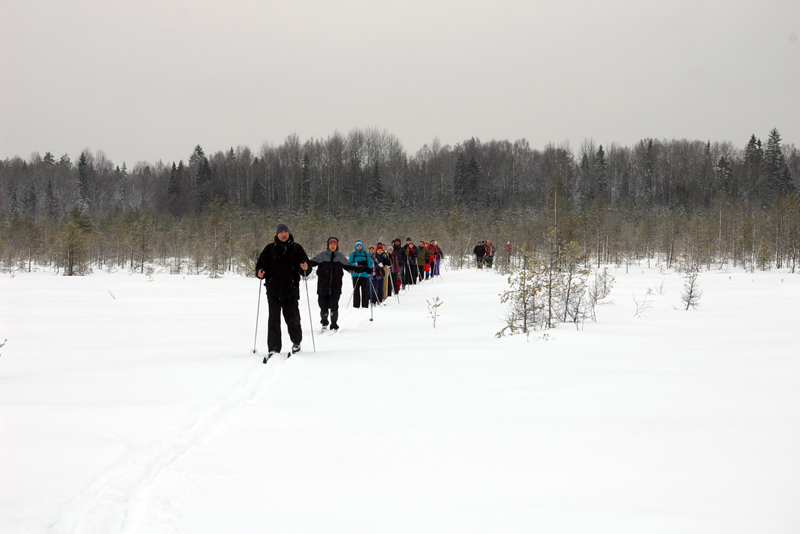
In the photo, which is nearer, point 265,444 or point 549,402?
point 265,444

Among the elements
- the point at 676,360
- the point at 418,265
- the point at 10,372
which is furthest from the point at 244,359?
the point at 418,265

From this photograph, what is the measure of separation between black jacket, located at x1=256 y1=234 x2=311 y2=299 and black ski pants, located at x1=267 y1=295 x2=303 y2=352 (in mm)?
77

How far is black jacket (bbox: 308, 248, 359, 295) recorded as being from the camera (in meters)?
10.2

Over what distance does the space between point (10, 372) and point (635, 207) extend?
2388 inches

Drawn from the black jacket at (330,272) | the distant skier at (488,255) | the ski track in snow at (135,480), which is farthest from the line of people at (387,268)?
the ski track in snow at (135,480)

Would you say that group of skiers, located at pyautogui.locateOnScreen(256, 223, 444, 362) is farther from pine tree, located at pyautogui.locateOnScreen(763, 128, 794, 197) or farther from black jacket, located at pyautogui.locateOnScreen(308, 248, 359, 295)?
pine tree, located at pyautogui.locateOnScreen(763, 128, 794, 197)

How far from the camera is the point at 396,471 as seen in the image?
3.25 meters

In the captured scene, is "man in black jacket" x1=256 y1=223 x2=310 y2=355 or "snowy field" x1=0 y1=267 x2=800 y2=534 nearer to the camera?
"snowy field" x1=0 y1=267 x2=800 y2=534

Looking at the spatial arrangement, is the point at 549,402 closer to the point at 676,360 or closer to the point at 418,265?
the point at 676,360

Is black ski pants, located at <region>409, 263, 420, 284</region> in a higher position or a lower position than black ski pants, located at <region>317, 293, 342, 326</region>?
higher

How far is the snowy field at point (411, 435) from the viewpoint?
2686 mm

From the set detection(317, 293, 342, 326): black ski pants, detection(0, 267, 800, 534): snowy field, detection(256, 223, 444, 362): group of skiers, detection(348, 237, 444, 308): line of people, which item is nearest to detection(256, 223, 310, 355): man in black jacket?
detection(256, 223, 444, 362): group of skiers

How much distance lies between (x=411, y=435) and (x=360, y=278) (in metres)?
9.25

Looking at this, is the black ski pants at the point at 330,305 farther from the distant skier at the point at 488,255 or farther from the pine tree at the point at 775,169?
the pine tree at the point at 775,169
